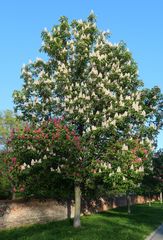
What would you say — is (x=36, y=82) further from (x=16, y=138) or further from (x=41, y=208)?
(x=41, y=208)

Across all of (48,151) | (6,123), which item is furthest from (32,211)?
(6,123)

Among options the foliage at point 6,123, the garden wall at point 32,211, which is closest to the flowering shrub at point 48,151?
the garden wall at point 32,211

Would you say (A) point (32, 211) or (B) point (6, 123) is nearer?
(A) point (32, 211)

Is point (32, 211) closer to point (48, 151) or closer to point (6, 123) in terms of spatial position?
point (48, 151)

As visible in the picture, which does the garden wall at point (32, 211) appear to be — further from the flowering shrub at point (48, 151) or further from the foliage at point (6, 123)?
the foliage at point (6, 123)

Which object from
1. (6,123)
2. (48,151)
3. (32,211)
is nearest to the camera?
(48,151)

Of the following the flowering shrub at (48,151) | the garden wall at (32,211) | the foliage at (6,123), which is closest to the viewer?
the flowering shrub at (48,151)

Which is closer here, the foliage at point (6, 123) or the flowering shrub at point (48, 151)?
the flowering shrub at point (48, 151)

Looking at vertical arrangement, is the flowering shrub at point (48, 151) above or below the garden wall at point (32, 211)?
above

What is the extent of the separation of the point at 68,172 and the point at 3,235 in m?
4.80

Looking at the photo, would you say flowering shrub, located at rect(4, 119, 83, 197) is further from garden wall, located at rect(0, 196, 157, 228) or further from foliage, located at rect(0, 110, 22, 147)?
foliage, located at rect(0, 110, 22, 147)

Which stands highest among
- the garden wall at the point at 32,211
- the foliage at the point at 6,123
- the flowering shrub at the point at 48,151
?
the foliage at the point at 6,123

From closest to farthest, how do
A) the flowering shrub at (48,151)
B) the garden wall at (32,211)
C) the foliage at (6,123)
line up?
the flowering shrub at (48,151), the garden wall at (32,211), the foliage at (6,123)

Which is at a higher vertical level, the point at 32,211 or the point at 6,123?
the point at 6,123
